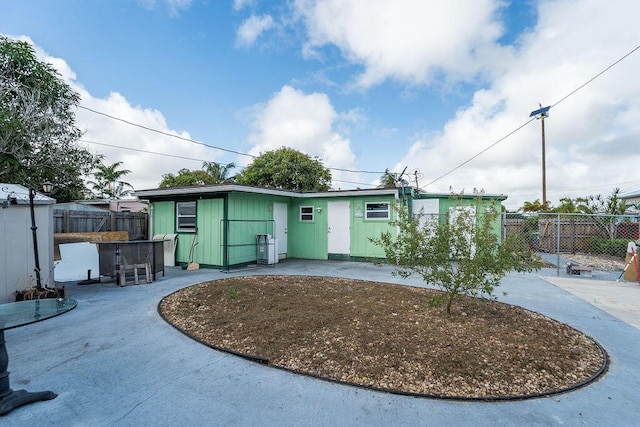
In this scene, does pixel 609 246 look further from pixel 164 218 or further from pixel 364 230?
pixel 164 218

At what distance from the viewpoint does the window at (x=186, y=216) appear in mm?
8891

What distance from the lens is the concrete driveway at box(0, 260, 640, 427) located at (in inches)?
80.3

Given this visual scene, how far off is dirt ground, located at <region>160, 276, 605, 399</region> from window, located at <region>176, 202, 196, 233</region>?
155 inches

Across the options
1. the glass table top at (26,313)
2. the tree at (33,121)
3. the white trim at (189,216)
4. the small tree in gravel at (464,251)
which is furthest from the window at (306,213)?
the tree at (33,121)

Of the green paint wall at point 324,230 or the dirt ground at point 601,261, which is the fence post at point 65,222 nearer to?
the green paint wall at point 324,230

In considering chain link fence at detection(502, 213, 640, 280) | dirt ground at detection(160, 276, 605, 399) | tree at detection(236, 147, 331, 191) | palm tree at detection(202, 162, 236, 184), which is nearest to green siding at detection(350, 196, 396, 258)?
dirt ground at detection(160, 276, 605, 399)

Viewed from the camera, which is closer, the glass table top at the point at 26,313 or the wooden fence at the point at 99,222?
the glass table top at the point at 26,313

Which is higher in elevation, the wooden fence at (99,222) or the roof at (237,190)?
the roof at (237,190)

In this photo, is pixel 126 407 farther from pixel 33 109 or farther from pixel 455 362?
pixel 33 109

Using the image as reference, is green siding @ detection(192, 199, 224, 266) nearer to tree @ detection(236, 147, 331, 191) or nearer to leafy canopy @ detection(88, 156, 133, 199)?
tree @ detection(236, 147, 331, 191)

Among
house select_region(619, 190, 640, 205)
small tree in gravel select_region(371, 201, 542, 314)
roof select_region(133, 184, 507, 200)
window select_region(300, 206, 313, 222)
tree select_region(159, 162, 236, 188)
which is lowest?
small tree in gravel select_region(371, 201, 542, 314)

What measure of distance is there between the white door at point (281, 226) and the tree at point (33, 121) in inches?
328

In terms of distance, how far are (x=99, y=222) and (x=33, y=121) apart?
12.6 feet

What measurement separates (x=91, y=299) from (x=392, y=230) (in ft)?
25.3
